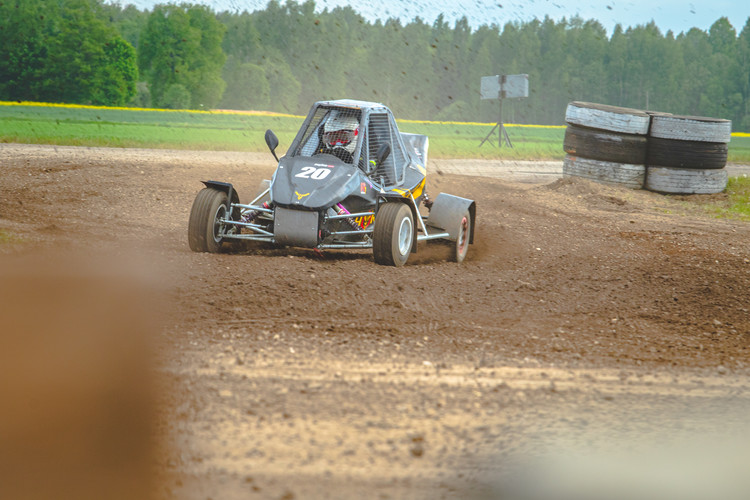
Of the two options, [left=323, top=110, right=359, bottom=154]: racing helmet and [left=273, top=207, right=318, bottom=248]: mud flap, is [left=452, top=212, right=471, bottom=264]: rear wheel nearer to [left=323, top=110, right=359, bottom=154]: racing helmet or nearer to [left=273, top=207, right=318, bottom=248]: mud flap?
[left=323, top=110, right=359, bottom=154]: racing helmet

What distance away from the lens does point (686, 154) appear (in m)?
14.4

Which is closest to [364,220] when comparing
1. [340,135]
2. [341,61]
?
[340,135]

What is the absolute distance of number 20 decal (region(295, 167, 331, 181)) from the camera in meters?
7.60

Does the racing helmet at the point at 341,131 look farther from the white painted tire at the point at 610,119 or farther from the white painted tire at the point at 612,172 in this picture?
the white painted tire at the point at 612,172

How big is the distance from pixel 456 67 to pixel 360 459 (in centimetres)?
7915

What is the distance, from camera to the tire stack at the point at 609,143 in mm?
14531

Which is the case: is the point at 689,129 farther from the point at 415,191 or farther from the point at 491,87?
the point at 491,87

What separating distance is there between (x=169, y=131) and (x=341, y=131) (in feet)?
81.3

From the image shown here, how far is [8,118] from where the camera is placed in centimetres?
2728

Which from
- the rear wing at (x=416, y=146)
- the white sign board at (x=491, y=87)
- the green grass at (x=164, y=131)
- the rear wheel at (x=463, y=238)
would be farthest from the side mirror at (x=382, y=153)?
the white sign board at (x=491, y=87)

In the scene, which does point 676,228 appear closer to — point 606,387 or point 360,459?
point 606,387

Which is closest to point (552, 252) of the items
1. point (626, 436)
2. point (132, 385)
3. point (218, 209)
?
point (218, 209)

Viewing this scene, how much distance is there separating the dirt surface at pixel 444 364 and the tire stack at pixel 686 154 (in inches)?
204

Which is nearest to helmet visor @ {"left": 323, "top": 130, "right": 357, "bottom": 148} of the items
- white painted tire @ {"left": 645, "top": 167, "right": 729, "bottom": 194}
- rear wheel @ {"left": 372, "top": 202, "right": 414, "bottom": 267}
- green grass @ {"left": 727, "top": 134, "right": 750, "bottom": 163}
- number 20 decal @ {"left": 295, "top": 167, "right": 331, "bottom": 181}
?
number 20 decal @ {"left": 295, "top": 167, "right": 331, "bottom": 181}
